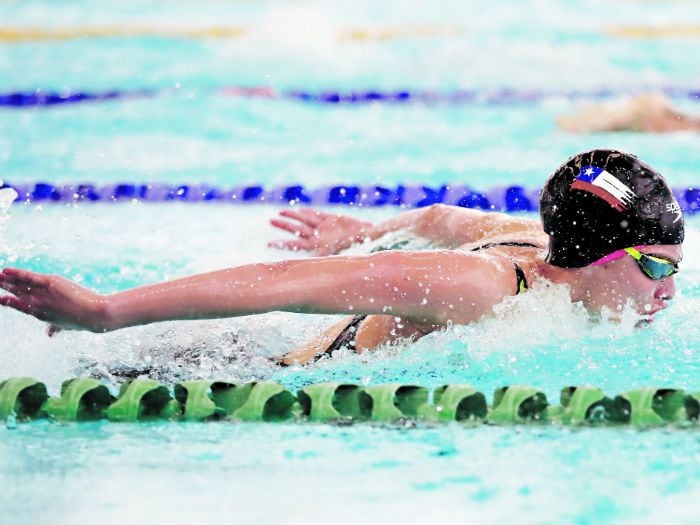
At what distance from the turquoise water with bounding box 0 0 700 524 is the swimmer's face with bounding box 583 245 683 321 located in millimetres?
69

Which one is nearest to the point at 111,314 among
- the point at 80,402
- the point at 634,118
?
the point at 80,402

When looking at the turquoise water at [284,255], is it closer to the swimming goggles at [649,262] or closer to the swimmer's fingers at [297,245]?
the swimming goggles at [649,262]

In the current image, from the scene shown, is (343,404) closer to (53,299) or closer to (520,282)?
(520,282)

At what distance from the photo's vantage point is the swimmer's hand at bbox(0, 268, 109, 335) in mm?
2193

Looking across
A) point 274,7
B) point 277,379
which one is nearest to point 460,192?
point 277,379

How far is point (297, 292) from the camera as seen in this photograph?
2.32 metres

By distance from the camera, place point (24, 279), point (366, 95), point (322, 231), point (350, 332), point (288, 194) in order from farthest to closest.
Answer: point (366, 95)
point (288, 194)
point (322, 231)
point (350, 332)
point (24, 279)

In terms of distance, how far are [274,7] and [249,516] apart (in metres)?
8.97

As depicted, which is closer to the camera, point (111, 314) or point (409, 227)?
point (111, 314)

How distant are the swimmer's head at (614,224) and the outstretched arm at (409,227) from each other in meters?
0.41

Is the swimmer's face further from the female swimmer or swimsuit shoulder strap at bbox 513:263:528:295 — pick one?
swimsuit shoulder strap at bbox 513:263:528:295

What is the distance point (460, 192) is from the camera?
4820 mm

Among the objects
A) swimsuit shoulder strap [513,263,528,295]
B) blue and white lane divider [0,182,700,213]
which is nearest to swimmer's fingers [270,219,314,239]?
swimsuit shoulder strap [513,263,528,295]

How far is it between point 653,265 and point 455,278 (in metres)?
0.47
